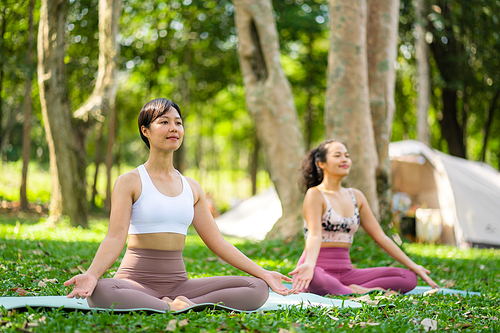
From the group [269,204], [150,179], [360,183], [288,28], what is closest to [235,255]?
[150,179]

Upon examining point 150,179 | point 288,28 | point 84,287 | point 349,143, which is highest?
point 288,28

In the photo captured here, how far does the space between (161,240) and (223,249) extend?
0.47m

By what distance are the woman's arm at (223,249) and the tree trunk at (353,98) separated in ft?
13.6

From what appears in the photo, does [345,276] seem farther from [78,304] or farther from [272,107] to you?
[272,107]

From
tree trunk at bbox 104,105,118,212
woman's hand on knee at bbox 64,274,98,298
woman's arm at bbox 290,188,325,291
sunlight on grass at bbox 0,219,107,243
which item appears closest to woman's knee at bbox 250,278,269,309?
woman's arm at bbox 290,188,325,291

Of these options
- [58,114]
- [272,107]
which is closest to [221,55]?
[58,114]

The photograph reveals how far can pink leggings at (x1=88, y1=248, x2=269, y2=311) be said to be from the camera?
→ 3.00 meters

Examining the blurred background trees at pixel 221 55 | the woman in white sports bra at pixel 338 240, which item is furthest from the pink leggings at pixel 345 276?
the blurred background trees at pixel 221 55

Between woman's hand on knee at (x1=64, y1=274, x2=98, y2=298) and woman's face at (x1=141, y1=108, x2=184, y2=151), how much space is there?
3.11ft

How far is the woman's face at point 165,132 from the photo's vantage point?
10.2 feet

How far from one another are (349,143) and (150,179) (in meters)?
4.58

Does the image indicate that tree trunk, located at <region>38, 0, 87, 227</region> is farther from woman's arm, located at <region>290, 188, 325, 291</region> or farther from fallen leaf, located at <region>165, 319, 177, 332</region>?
fallen leaf, located at <region>165, 319, 177, 332</region>

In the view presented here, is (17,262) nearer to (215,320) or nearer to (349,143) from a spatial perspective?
(215,320)

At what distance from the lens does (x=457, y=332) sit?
2.88 metres
